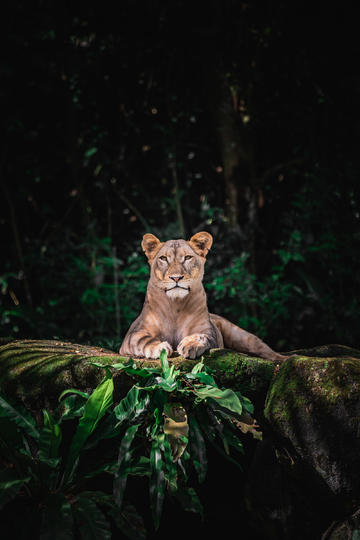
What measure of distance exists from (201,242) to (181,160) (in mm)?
3438

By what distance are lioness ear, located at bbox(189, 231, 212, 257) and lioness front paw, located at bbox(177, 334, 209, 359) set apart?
542 mm

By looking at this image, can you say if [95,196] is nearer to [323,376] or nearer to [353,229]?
[353,229]

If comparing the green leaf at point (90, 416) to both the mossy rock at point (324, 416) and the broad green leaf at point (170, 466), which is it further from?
the mossy rock at point (324, 416)

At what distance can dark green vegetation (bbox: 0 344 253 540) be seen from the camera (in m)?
2.28

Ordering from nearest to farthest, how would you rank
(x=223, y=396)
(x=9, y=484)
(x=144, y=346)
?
(x=9, y=484)
(x=223, y=396)
(x=144, y=346)

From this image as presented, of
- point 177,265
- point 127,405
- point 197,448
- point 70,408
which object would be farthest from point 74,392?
point 177,265

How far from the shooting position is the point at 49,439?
2.40 metres

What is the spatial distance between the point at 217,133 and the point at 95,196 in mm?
1777

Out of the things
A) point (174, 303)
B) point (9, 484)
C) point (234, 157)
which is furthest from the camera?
point (234, 157)

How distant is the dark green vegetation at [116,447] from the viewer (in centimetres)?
228

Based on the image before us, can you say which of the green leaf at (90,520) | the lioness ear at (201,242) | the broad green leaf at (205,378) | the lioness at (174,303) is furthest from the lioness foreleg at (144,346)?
the green leaf at (90,520)

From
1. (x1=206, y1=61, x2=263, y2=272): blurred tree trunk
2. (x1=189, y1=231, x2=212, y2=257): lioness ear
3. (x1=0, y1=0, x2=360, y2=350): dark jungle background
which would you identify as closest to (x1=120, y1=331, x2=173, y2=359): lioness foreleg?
(x1=189, y1=231, x2=212, y2=257): lioness ear

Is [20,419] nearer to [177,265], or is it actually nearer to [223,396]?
[223,396]

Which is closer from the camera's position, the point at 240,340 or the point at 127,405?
the point at 127,405
